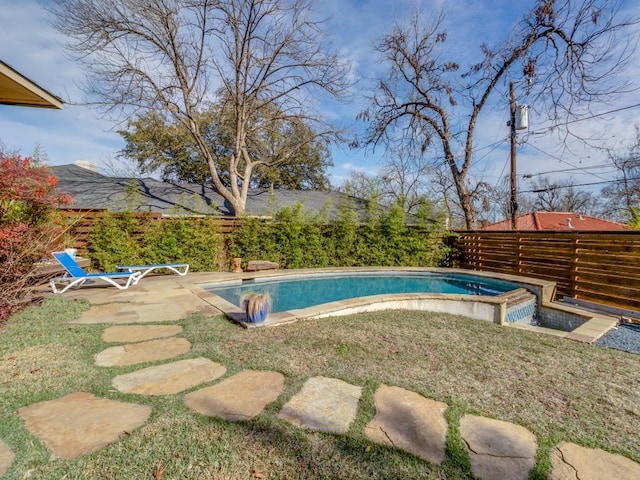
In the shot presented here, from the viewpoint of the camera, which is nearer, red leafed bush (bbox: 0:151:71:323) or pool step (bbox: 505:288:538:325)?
red leafed bush (bbox: 0:151:71:323)

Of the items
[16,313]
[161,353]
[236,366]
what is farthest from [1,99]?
[236,366]

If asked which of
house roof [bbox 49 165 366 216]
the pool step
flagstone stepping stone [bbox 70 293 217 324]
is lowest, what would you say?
the pool step

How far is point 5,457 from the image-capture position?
1.53m

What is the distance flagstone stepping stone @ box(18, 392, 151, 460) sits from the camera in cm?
164

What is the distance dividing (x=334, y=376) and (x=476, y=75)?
14.4 m

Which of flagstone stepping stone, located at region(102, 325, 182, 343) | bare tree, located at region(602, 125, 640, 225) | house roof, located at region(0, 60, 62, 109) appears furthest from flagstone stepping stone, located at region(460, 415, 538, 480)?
bare tree, located at region(602, 125, 640, 225)

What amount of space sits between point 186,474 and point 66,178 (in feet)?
46.7

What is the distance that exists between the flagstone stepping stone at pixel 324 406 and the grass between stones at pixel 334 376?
0.23ft

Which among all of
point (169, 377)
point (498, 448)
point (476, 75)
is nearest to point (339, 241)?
point (169, 377)

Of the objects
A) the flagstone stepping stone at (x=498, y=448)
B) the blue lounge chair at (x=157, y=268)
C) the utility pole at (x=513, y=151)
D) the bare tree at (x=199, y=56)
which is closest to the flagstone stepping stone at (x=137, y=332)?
the flagstone stepping stone at (x=498, y=448)

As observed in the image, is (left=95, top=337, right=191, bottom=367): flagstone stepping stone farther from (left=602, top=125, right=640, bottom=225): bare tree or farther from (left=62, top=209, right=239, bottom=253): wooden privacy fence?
(left=602, top=125, right=640, bottom=225): bare tree

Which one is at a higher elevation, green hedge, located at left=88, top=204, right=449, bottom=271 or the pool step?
green hedge, located at left=88, top=204, right=449, bottom=271

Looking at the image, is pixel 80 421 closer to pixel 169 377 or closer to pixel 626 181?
pixel 169 377

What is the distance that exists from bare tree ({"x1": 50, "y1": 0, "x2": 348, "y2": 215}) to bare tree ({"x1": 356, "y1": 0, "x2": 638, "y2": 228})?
11.2ft
